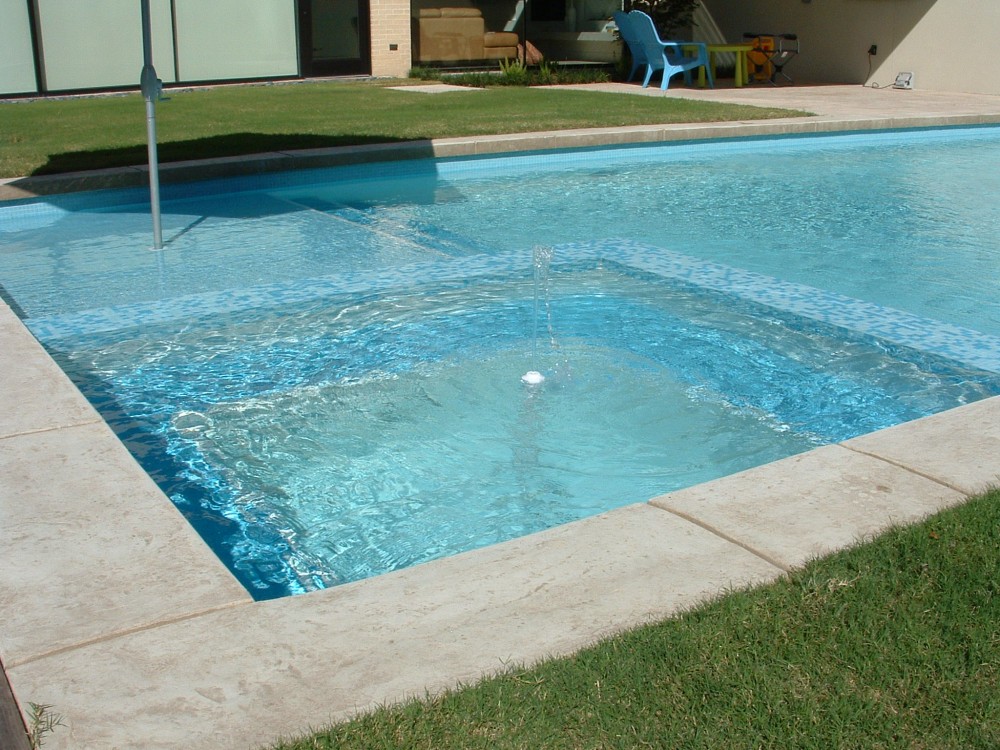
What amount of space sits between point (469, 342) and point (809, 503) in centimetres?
271

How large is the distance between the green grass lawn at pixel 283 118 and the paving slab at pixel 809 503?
23.7ft

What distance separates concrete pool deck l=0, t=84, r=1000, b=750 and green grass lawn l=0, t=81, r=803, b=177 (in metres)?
6.55

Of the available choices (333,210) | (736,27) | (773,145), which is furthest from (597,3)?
(333,210)

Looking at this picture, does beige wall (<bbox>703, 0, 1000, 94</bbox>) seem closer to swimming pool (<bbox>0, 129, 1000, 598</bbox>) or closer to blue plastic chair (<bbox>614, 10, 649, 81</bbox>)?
blue plastic chair (<bbox>614, 10, 649, 81</bbox>)

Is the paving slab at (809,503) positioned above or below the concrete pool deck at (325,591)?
above

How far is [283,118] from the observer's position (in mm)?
12164

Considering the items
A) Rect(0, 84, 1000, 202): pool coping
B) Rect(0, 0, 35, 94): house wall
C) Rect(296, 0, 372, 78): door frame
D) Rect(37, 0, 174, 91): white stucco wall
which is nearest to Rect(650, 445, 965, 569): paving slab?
Rect(0, 84, 1000, 202): pool coping


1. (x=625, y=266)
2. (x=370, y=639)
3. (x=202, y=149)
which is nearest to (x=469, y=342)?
(x=625, y=266)

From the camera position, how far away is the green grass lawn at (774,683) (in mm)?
2074

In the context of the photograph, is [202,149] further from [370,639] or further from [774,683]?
[774,683]

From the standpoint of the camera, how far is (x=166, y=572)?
2.71 meters

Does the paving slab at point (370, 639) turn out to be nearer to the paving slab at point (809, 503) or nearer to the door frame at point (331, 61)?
the paving slab at point (809, 503)

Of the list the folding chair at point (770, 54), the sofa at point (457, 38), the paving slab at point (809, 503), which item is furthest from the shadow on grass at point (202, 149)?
the folding chair at point (770, 54)

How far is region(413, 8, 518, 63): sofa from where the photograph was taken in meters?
18.5
